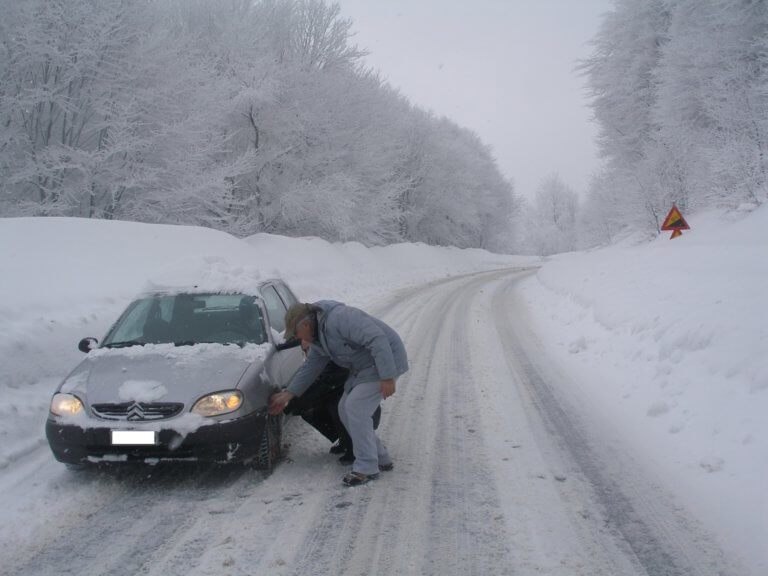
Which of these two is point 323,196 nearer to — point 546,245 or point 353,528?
point 353,528

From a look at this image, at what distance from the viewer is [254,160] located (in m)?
20.6

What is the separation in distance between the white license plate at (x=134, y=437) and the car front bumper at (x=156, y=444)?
28 millimetres

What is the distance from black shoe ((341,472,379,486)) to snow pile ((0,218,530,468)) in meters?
1.33


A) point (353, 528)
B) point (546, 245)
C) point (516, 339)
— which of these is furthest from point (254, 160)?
point (546, 245)

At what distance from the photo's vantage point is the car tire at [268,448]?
4.09 m

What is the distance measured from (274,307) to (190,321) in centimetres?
96

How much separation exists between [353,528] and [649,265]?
1135 cm

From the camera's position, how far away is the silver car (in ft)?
12.3

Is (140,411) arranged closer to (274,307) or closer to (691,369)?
(274,307)

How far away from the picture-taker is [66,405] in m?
3.93

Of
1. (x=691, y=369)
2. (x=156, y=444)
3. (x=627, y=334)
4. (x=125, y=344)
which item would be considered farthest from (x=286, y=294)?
(x=627, y=334)

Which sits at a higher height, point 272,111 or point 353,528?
point 272,111

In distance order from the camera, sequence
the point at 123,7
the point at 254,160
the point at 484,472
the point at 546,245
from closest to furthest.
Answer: the point at 484,472, the point at 123,7, the point at 254,160, the point at 546,245

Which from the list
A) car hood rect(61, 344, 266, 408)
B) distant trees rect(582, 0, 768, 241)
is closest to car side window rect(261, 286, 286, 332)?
car hood rect(61, 344, 266, 408)
